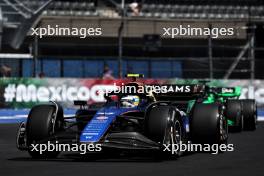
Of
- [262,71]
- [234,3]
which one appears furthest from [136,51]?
[262,71]

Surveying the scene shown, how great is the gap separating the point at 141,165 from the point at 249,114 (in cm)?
816

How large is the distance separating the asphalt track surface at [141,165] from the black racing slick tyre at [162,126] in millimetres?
273

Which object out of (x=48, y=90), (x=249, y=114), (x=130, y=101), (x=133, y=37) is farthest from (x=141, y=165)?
Result: (x=133, y=37)

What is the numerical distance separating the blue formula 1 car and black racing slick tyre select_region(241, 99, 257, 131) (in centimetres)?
560

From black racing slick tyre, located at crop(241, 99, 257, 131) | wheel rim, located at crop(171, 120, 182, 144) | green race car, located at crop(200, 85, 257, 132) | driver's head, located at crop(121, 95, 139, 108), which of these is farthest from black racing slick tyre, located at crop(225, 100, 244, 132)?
wheel rim, located at crop(171, 120, 182, 144)

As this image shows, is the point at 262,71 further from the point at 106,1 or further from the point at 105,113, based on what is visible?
the point at 105,113

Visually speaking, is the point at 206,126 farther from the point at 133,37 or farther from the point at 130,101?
the point at 133,37

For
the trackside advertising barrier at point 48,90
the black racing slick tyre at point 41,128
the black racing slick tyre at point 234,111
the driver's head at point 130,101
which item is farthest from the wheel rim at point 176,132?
the trackside advertising barrier at point 48,90

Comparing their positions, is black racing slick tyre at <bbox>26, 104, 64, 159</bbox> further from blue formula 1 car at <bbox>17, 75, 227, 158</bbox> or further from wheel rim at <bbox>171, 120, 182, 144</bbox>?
wheel rim at <bbox>171, 120, 182, 144</bbox>

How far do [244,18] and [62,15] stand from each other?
784cm

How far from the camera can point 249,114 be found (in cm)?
1728

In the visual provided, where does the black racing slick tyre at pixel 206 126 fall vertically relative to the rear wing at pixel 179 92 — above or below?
below

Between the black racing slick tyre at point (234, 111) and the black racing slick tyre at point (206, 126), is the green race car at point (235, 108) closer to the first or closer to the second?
the black racing slick tyre at point (234, 111)

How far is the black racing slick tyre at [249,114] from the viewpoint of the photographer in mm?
17281
